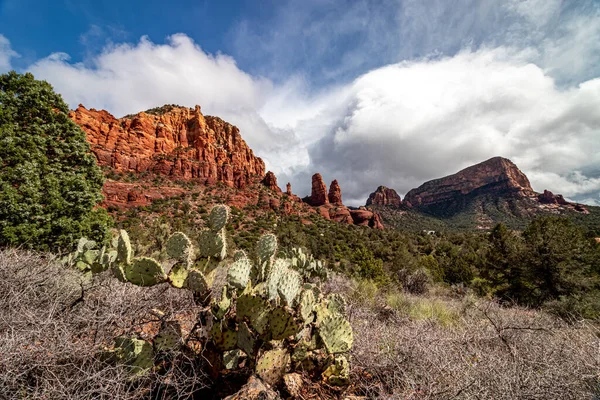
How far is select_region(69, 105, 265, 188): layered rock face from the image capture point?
49250mm

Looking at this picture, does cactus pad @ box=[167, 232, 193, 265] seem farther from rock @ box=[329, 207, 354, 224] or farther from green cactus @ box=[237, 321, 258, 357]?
rock @ box=[329, 207, 354, 224]

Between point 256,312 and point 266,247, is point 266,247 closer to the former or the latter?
point 266,247

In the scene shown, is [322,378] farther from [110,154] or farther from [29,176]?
[110,154]

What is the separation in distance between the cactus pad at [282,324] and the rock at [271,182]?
57.0m

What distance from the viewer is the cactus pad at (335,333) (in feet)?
8.14

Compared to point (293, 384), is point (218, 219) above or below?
above

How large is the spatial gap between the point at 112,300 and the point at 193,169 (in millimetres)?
55536

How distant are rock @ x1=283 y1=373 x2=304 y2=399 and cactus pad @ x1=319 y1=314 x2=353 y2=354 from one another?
42 cm

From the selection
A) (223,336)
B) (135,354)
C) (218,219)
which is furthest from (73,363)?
(218,219)

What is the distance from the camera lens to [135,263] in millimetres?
2342

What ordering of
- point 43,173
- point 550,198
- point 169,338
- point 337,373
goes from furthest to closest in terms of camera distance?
point 550,198, point 43,173, point 337,373, point 169,338

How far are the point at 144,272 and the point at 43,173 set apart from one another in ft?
23.3

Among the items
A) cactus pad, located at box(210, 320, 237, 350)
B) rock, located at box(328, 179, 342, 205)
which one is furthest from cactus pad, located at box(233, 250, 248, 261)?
rock, located at box(328, 179, 342, 205)

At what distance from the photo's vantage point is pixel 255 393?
182 cm
